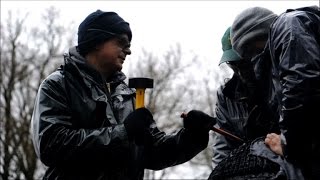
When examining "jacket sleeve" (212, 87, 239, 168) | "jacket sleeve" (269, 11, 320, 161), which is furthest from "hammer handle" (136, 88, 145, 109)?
"jacket sleeve" (269, 11, 320, 161)

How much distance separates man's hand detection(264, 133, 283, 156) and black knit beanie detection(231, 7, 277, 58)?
0.69m

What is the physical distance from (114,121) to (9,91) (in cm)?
2363

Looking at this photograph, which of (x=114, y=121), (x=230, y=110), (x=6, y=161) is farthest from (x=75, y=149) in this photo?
(x=6, y=161)

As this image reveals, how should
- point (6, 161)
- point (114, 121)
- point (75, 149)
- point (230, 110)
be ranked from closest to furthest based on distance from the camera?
point (75, 149)
point (114, 121)
point (230, 110)
point (6, 161)

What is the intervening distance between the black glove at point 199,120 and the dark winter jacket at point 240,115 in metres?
0.26

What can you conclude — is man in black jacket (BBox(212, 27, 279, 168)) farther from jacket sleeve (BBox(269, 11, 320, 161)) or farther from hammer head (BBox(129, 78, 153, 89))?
hammer head (BBox(129, 78, 153, 89))

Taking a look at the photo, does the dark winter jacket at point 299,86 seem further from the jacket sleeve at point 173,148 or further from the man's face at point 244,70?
the jacket sleeve at point 173,148

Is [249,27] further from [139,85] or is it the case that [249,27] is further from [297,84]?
[297,84]

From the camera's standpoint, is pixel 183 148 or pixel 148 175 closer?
pixel 183 148

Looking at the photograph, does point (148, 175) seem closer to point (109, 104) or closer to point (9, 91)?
point (9, 91)

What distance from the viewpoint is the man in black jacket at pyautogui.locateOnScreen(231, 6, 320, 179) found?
110 inches

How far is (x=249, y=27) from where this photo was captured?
11.8ft

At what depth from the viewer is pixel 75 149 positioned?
139 inches

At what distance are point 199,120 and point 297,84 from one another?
967 millimetres
